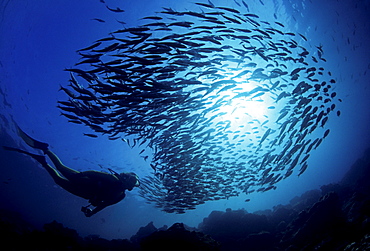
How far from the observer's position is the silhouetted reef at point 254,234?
4.47 meters

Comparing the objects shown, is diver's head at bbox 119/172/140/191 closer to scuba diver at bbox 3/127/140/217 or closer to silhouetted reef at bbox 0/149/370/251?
scuba diver at bbox 3/127/140/217

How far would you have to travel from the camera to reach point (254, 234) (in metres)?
9.20

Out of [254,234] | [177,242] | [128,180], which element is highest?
[128,180]

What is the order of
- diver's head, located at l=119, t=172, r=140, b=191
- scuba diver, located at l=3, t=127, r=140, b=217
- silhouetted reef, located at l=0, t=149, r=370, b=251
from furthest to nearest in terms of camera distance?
diver's head, located at l=119, t=172, r=140, b=191 < scuba diver, located at l=3, t=127, r=140, b=217 < silhouetted reef, located at l=0, t=149, r=370, b=251

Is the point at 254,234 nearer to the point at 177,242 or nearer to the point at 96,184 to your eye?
the point at 177,242

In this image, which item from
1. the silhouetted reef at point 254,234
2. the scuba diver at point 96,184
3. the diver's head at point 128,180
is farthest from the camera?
the diver's head at point 128,180

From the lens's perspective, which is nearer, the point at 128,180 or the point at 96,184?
the point at 96,184

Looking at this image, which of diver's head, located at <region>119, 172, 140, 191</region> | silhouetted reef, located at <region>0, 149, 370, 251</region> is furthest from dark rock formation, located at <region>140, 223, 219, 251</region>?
diver's head, located at <region>119, 172, 140, 191</region>

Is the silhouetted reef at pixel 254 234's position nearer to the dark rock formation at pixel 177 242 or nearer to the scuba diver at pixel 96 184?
the dark rock formation at pixel 177 242

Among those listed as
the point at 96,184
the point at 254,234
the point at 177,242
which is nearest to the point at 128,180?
the point at 96,184

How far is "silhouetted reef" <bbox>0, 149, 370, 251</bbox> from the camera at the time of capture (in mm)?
4473

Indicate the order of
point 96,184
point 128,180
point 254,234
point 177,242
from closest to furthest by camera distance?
1. point 177,242
2. point 96,184
3. point 128,180
4. point 254,234

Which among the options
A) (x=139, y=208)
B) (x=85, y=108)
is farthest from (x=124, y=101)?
(x=139, y=208)

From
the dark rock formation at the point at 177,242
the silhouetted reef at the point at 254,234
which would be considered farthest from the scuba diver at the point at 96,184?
the dark rock formation at the point at 177,242
